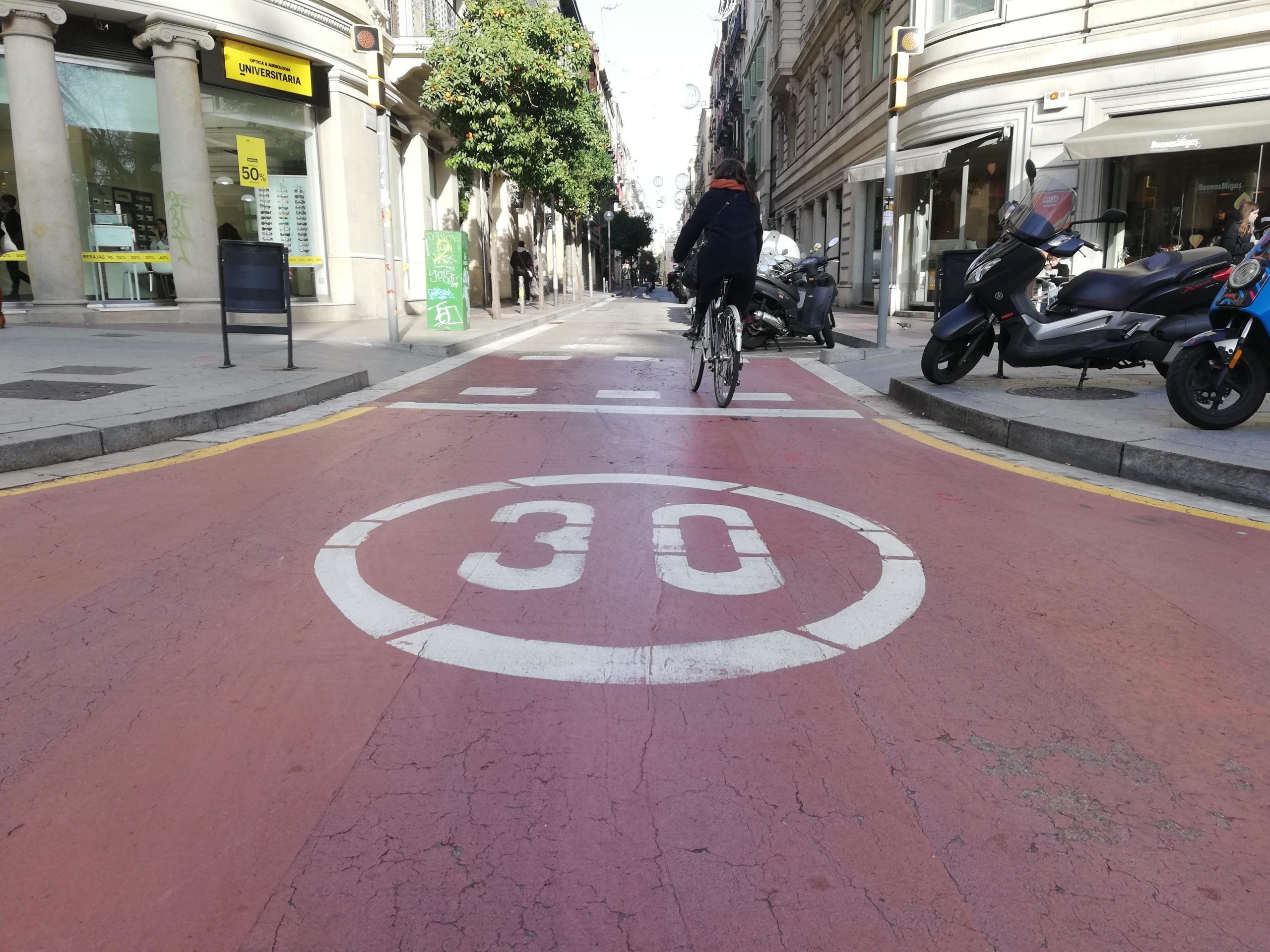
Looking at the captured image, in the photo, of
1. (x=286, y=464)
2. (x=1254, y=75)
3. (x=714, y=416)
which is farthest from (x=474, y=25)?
(x=286, y=464)

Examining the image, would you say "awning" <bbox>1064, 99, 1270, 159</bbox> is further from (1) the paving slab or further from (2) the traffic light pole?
(1) the paving slab

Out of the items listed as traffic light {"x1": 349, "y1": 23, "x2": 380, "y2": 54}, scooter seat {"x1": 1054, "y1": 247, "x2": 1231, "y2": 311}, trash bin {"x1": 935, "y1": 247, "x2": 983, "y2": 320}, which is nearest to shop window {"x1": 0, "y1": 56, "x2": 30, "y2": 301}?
traffic light {"x1": 349, "y1": 23, "x2": 380, "y2": 54}

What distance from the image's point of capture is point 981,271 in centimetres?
756

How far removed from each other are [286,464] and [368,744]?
3.70 m

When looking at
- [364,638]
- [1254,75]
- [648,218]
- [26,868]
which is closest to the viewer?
[26,868]

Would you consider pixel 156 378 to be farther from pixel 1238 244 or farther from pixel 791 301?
pixel 1238 244

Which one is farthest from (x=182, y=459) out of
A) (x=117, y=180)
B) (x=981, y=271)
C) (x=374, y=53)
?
(x=117, y=180)

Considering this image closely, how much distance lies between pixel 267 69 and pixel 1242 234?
52.7 feet

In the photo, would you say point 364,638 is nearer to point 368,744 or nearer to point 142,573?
point 368,744

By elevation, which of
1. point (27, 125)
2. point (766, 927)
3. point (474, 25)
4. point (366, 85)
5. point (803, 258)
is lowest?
point (766, 927)

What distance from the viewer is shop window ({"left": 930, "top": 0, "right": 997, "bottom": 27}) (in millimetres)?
17359

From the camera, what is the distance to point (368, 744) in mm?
2285

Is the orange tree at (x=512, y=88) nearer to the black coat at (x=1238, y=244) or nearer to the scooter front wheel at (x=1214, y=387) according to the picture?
the black coat at (x=1238, y=244)

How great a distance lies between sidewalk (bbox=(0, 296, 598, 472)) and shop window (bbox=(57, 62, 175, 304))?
1.44 metres
